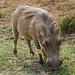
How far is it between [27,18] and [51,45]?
1184 mm

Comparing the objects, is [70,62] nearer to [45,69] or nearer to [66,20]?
[45,69]

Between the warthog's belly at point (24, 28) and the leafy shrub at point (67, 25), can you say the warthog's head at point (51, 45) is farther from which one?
the leafy shrub at point (67, 25)

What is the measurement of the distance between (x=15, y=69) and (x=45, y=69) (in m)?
0.72

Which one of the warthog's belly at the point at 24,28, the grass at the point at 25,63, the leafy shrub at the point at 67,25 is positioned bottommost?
the grass at the point at 25,63

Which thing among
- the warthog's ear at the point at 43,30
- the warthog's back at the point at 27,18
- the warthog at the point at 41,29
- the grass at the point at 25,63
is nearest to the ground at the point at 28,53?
the grass at the point at 25,63

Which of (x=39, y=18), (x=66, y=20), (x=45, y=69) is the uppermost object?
(x=39, y=18)

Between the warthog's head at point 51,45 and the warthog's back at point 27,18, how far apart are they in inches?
15.0

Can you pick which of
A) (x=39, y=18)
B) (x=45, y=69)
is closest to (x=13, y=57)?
(x=45, y=69)

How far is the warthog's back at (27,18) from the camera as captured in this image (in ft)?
13.9

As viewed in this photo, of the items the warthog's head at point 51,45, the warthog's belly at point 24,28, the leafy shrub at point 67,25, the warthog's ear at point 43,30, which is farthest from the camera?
the leafy shrub at point 67,25

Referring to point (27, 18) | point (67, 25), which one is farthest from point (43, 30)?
point (67, 25)

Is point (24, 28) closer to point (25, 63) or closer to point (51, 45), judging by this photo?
point (25, 63)

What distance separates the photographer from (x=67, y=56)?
4820 mm

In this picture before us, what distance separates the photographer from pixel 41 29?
3.88 meters
